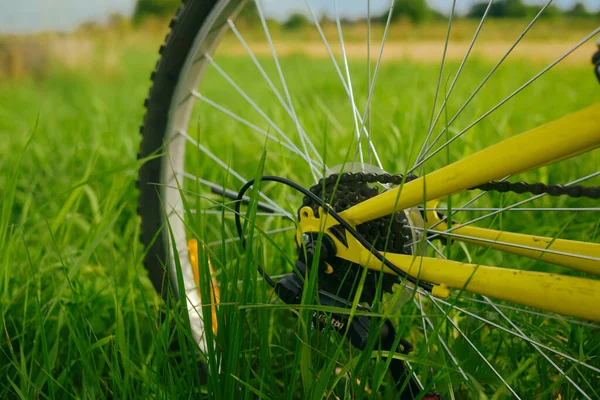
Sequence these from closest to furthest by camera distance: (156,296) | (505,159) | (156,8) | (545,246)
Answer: (505,159) → (545,246) → (156,296) → (156,8)

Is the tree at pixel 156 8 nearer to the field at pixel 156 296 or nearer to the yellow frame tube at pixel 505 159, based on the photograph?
the field at pixel 156 296

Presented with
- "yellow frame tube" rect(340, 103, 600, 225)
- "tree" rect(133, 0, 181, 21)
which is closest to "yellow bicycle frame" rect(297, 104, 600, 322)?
"yellow frame tube" rect(340, 103, 600, 225)

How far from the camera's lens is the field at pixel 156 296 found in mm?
983

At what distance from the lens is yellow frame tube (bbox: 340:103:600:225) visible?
0.81 metres

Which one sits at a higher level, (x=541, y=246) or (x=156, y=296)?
(x=541, y=246)

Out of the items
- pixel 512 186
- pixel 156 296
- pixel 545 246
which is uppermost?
pixel 512 186

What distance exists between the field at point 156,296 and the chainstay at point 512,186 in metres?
0.07

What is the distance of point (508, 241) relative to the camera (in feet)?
3.43

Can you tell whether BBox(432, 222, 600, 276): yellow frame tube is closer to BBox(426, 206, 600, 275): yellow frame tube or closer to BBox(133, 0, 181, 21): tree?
BBox(426, 206, 600, 275): yellow frame tube

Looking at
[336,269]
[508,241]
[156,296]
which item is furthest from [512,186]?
[156,296]

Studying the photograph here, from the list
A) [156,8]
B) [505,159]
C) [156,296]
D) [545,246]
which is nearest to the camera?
[505,159]

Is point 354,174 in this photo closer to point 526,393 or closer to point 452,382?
point 452,382

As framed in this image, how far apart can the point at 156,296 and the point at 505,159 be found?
94 cm

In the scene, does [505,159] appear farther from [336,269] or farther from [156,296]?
[156,296]
